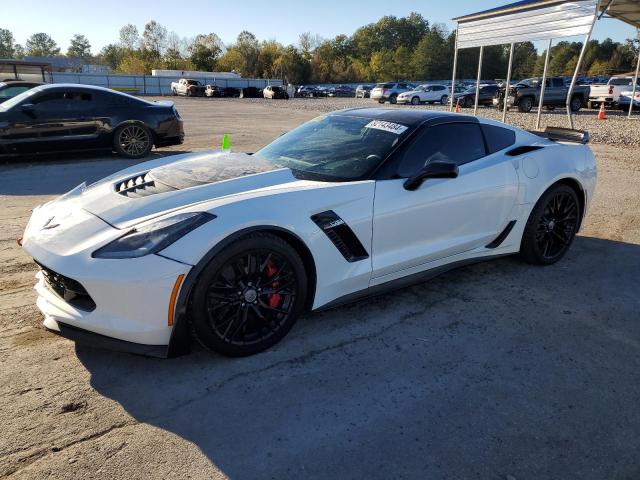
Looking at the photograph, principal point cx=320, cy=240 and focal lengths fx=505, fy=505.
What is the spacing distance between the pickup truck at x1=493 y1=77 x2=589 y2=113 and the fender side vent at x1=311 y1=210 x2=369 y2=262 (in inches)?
984

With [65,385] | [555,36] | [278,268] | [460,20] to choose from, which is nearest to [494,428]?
[278,268]

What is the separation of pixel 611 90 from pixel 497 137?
87.4 feet

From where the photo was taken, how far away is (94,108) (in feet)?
30.4

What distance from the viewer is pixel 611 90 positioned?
85.6ft

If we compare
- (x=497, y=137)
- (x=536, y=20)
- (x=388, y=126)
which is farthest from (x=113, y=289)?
(x=536, y=20)

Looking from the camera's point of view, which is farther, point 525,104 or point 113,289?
point 525,104

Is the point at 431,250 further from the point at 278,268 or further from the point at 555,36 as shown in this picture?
the point at 555,36

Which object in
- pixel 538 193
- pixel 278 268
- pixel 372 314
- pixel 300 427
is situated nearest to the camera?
pixel 300 427

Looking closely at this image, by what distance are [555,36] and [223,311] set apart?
11.4 meters

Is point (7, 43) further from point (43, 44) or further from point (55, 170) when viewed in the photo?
point (55, 170)

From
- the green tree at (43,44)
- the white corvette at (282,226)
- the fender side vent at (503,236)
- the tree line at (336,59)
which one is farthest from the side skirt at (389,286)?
the green tree at (43,44)

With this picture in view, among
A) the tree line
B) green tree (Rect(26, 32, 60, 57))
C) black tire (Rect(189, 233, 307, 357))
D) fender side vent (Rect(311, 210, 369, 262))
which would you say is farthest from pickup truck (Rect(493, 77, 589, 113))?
green tree (Rect(26, 32, 60, 57))

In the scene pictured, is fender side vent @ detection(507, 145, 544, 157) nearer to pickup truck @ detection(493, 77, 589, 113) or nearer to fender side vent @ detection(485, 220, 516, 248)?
fender side vent @ detection(485, 220, 516, 248)

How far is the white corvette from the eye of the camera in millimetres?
2604
